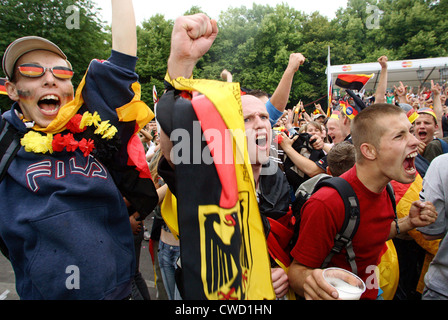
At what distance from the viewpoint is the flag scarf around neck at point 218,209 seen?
104 cm

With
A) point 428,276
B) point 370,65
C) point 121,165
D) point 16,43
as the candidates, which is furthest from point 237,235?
point 370,65

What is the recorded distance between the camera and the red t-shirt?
1.57 meters

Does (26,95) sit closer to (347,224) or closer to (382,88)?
(347,224)

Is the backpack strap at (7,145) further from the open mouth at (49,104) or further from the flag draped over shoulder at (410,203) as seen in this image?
the flag draped over shoulder at (410,203)

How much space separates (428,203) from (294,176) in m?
1.47

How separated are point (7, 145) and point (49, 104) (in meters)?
0.32

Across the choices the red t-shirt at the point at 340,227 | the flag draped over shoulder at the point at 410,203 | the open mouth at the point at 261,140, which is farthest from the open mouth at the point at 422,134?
the open mouth at the point at 261,140

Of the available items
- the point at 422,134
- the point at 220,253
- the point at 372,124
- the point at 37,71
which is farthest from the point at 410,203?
the point at 37,71

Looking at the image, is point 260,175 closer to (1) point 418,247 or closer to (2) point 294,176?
(2) point 294,176

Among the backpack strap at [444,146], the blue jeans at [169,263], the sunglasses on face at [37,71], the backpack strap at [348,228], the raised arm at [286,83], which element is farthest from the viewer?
the backpack strap at [444,146]

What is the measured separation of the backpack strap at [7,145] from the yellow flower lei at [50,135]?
0.05 m

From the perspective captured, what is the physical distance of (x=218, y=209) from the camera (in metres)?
1.05

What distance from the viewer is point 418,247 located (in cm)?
255

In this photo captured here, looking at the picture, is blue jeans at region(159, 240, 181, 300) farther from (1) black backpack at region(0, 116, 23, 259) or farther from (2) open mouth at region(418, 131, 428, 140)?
(2) open mouth at region(418, 131, 428, 140)
